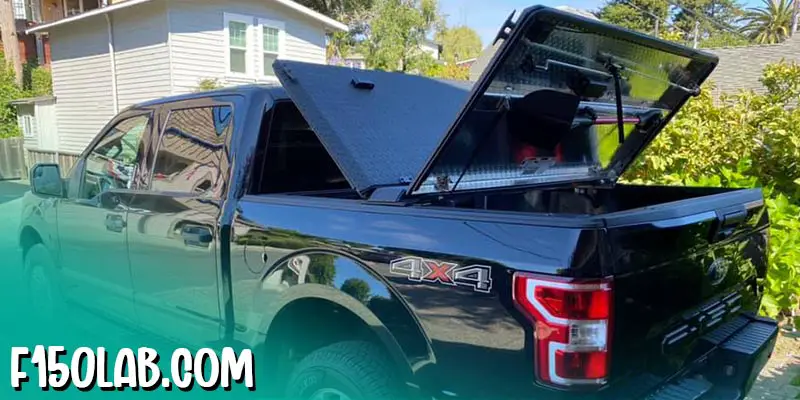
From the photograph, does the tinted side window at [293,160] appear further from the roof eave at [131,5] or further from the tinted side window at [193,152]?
the roof eave at [131,5]

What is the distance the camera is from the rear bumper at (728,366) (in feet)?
7.57

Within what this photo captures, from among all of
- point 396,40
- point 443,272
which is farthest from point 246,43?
point 443,272

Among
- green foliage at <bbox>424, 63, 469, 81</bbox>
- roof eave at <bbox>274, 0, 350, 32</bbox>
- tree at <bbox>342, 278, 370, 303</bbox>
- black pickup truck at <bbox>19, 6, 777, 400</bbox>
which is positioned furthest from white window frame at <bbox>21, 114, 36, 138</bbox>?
tree at <bbox>342, 278, 370, 303</bbox>

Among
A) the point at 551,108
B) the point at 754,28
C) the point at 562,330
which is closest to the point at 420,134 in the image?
the point at 551,108

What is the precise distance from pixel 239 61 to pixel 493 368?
14.7m

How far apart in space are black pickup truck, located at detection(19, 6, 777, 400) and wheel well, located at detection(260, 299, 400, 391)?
0.03 ft

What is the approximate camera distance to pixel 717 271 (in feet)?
7.77

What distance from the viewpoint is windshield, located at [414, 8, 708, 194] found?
94.6 inches

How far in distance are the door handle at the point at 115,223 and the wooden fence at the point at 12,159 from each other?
16501 millimetres

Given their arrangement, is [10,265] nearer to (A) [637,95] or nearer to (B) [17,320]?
(B) [17,320]

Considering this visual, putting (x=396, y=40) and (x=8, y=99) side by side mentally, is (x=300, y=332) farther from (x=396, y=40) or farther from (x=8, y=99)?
(x=8, y=99)

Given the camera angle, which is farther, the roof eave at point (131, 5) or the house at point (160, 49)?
the roof eave at point (131, 5)

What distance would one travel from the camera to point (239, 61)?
15.2 meters

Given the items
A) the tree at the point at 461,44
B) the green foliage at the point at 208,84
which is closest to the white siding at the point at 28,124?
the green foliage at the point at 208,84
